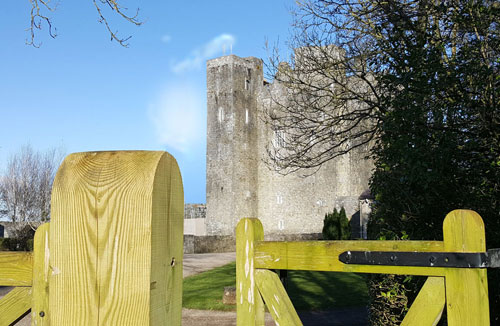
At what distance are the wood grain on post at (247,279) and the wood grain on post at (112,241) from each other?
97cm

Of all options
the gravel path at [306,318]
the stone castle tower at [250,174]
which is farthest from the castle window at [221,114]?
the gravel path at [306,318]

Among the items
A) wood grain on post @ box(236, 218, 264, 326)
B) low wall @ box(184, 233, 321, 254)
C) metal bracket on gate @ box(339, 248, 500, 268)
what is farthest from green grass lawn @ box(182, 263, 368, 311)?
low wall @ box(184, 233, 321, 254)

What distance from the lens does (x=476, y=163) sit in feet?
17.8

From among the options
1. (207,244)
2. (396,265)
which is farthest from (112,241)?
(207,244)

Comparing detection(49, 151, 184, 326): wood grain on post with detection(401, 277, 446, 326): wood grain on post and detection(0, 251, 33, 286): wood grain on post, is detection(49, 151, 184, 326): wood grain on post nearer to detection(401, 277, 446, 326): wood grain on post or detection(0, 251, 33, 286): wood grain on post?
detection(0, 251, 33, 286): wood grain on post

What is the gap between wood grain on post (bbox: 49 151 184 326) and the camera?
1.42m

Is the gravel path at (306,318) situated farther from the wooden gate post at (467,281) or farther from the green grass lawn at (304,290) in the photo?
the wooden gate post at (467,281)

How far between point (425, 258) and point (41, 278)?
1.58 m

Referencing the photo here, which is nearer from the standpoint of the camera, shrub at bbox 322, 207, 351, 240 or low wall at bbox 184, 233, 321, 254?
low wall at bbox 184, 233, 321, 254

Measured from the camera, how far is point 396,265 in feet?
6.85

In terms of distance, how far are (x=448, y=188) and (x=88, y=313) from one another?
4603 mm

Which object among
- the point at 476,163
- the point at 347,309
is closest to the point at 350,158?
the point at 347,309

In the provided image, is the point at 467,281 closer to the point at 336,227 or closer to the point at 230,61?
the point at 336,227

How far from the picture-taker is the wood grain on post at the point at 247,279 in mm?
2457
